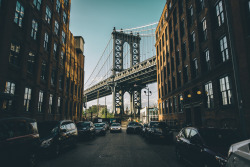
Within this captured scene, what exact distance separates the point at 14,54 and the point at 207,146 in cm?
1546

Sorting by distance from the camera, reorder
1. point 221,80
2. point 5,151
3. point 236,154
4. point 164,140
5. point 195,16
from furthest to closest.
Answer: point 195,16, point 221,80, point 164,140, point 5,151, point 236,154

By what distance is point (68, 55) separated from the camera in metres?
29.2

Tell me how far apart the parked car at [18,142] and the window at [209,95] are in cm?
1614

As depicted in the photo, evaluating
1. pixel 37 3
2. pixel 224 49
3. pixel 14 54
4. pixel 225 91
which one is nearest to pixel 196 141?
pixel 225 91

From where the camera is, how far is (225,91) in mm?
15305

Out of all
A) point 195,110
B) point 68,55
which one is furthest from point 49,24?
point 195,110

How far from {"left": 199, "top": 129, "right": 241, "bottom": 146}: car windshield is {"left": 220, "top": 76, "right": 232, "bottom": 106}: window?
32.3 ft

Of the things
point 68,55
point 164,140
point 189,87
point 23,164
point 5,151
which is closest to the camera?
point 5,151

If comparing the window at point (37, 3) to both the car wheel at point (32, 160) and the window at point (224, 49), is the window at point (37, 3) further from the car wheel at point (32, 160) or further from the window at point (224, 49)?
the window at point (224, 49)

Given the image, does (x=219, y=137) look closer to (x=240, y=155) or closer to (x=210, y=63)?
(x=240, y=155)

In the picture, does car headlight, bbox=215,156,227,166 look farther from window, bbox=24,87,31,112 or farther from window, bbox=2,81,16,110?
window, bbox=24,87,31,112

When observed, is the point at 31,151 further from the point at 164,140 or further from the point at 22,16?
the point at 22,16

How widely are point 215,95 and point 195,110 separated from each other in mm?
5580

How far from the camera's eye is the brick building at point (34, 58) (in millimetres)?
13203
